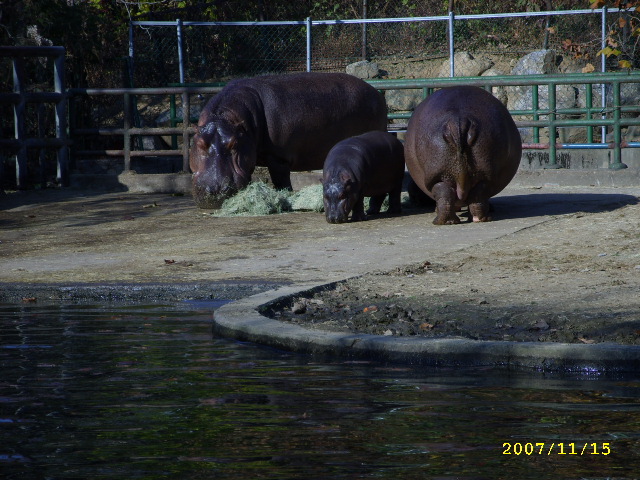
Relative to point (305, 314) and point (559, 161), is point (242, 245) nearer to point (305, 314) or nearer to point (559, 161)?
point (305, 314)

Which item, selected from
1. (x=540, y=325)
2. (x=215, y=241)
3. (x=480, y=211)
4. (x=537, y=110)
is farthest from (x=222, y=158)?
(x=540, y=325)

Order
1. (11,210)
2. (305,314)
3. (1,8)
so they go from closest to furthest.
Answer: (305,314) < (11,210) < (1,8)

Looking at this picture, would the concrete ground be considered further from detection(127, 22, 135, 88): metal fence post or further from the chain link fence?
the chain link fence

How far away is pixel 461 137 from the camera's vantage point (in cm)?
937

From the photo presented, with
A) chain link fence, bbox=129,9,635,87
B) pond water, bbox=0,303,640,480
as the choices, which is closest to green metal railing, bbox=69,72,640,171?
chain link fence, bbox=129,9,635,87

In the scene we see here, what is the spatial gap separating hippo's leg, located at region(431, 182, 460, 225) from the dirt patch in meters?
0.98

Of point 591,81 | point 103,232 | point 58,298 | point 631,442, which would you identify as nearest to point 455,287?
point 58,298

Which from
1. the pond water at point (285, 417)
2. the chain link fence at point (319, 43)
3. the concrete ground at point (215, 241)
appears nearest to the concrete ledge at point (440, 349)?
the pond water at point (285, 417)

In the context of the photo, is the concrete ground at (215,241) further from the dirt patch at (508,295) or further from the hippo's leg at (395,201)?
the dirt patch at (508,295)

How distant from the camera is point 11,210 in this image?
486 inches

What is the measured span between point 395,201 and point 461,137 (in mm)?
1649

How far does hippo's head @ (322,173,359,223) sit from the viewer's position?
10117mm

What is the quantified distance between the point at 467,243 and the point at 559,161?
18.4 feet

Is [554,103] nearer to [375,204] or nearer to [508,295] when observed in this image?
[375,204]
